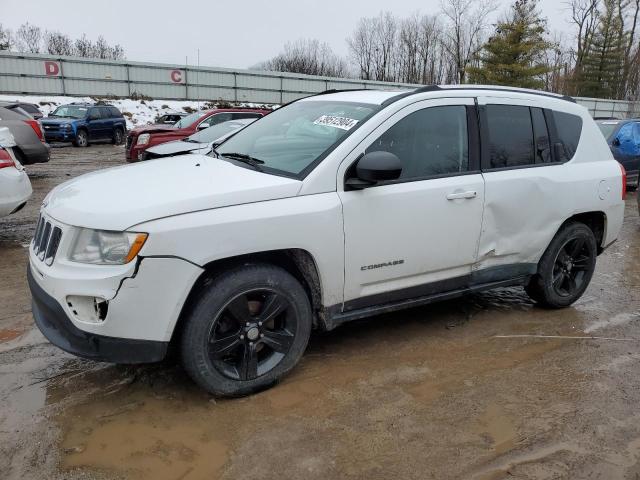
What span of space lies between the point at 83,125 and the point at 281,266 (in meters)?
20.7

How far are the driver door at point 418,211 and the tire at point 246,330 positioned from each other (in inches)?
16.7

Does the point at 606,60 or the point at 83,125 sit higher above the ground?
the point at 606,60

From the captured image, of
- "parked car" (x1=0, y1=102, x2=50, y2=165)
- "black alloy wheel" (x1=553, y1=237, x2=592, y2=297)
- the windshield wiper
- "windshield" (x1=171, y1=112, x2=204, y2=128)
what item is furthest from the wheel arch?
"windshield" (x1=171, y1=112, x2=204, y2=128)

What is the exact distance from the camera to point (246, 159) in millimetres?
3676

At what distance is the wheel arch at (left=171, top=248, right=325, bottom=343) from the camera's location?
2.93 metres

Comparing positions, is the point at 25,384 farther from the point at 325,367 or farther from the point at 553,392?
the point at 553,392

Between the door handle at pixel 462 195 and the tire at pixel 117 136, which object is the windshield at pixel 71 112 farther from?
the door handle at pixel 462 195

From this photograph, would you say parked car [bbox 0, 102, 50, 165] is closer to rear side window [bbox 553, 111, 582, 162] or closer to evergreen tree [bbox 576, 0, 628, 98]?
rear side window [bbox 553, 111, 582, 162]

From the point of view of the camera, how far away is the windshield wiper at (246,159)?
355 centimetres

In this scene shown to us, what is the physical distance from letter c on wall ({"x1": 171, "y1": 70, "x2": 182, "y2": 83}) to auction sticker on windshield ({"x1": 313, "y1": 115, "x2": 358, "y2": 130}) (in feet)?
103

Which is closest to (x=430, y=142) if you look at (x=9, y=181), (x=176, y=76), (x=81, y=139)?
(x=9, y=181)

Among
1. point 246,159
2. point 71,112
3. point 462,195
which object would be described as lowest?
point 462,195

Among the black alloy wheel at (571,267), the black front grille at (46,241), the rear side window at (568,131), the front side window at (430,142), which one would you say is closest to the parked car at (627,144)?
the black alloy wheel at (571,267)

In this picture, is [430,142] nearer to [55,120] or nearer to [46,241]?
[46,241]
